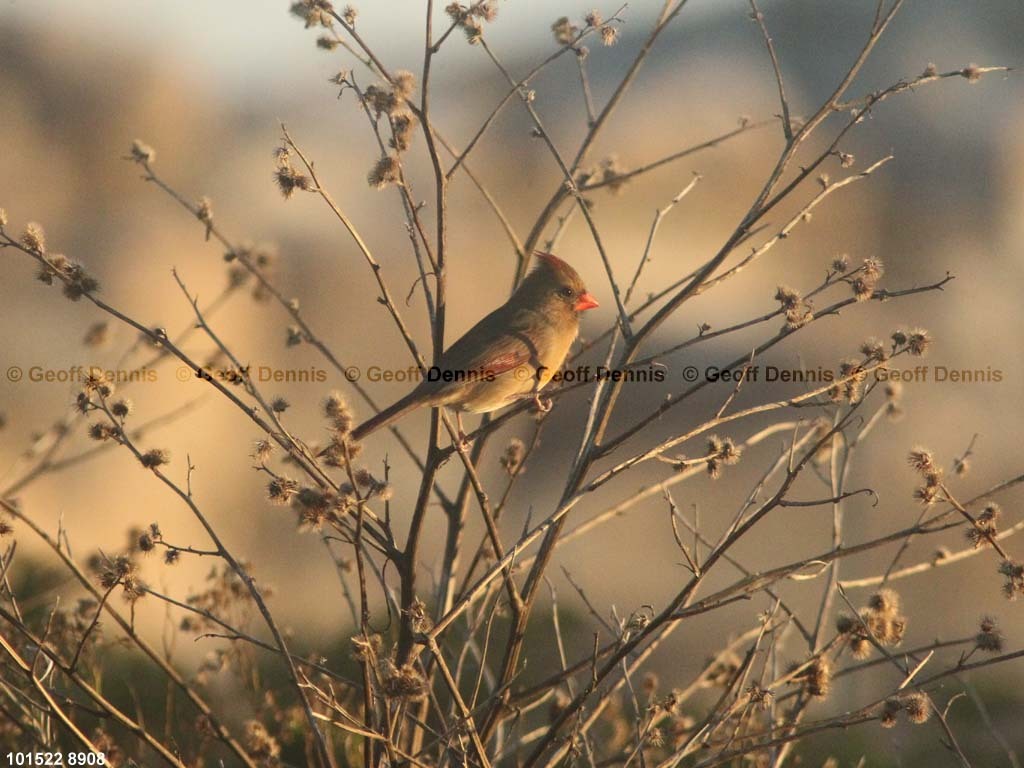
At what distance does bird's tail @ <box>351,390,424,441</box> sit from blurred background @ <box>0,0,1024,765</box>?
1437 mm

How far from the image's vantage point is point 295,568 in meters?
12.7

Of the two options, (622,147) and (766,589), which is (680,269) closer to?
(622,147)

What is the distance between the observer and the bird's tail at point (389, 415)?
3.87 m

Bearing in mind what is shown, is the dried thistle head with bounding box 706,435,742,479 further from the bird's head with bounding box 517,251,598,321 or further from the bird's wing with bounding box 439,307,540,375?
the bird's head with bounding box 517,251,598,321

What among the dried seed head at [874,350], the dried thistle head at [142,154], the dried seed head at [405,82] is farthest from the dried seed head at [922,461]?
the dried thistle head at [142,154]

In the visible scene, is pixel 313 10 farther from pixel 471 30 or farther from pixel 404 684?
pixel 404 684

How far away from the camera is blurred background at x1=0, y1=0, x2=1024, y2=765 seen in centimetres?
1156

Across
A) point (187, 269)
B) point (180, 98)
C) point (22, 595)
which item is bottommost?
point (22, 595)

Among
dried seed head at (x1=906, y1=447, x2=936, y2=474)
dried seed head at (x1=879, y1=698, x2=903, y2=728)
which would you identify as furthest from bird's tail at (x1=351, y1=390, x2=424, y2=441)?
dried seed head at (x1=879, y1=698, x2=903, y2=728)

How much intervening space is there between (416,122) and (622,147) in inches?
669

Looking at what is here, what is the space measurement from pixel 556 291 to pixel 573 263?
39.3 feet

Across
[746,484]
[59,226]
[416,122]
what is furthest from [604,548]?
[416,122]

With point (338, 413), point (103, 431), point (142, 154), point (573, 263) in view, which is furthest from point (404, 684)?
point (573, 263)

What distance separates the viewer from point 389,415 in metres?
4.04
